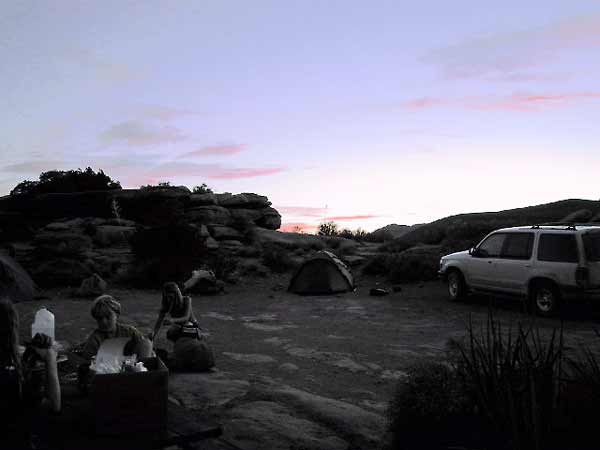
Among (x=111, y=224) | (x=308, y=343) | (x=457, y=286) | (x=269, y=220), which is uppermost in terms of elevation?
(x=269, y=220)

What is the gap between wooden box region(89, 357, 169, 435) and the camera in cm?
372

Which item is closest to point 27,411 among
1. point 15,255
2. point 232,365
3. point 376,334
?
point 232,365

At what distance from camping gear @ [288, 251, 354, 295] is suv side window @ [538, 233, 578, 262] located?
21.4ft

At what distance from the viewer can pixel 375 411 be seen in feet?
21.4

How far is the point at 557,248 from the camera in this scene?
12.8m

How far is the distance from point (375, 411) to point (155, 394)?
131 inches

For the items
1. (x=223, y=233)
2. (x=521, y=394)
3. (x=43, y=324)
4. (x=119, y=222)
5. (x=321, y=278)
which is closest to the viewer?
(x=521, y=394)

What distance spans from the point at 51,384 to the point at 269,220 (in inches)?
1252

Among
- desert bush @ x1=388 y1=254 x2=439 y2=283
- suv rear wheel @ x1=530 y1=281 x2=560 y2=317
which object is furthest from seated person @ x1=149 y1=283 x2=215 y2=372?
desert bush @ x1=388 y1=254 x2=439 y2=283

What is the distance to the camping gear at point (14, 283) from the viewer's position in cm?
1588

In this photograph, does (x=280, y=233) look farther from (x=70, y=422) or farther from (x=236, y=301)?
(x=70, y=422)

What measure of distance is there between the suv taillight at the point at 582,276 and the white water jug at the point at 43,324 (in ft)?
34.8

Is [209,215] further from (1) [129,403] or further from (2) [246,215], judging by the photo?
(1) [129,403]

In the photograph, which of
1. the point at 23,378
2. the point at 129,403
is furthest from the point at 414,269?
the point at 129,403
